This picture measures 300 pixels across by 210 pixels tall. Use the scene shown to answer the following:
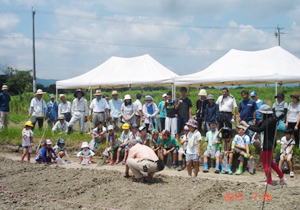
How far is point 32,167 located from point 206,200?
17.5 feet

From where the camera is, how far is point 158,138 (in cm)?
963

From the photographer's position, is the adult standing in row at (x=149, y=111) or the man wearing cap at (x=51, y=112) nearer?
the adult standing in row at (x=149, y=111)

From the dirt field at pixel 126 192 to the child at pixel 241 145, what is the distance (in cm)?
50

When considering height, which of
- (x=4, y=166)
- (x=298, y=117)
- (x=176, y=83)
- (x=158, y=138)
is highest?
(x=176, y=83)

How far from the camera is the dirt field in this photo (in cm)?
574

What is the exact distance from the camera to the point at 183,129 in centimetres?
994

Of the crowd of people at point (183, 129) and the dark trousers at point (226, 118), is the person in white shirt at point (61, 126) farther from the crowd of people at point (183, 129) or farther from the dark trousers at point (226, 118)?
the dark trousers at point (226, 118)

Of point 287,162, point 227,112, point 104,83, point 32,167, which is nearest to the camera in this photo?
point 287,162

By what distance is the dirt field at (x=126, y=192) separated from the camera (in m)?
5.74

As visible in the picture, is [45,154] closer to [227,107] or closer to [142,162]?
[142,162]

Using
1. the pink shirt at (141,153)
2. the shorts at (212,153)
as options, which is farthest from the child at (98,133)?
the shorts at (212,153)

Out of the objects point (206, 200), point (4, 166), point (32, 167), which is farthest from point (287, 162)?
point (4, 166)

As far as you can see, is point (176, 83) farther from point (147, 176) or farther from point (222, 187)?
point (222, 187)

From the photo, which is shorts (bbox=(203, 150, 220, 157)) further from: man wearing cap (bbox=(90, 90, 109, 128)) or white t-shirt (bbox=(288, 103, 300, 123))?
man wearing cap (bbox=(90, 90, 109, 128))
